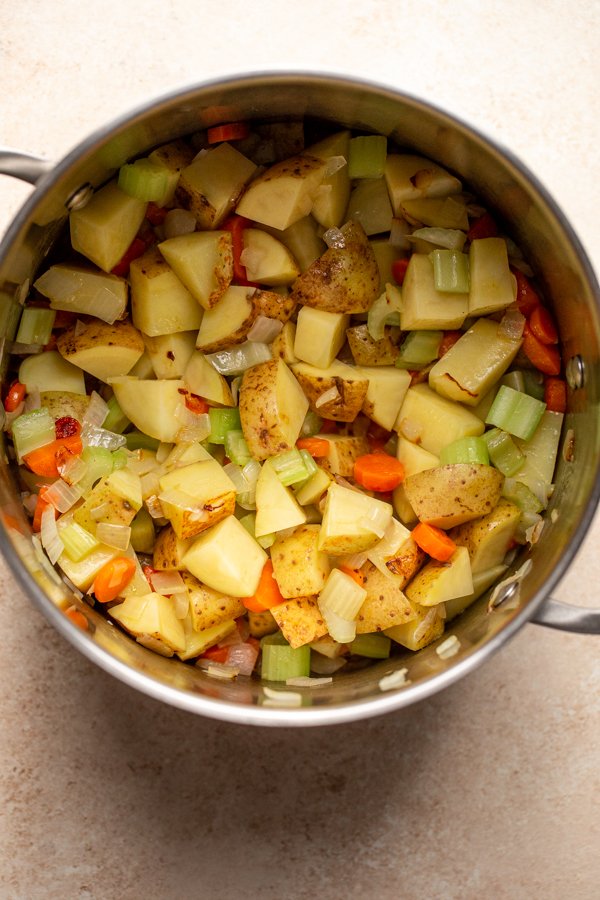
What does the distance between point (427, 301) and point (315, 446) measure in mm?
383

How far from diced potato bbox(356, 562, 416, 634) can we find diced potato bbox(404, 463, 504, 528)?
0.52 ft

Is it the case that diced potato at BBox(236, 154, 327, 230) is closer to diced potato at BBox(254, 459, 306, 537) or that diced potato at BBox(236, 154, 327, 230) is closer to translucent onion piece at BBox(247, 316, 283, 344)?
translucent onion piece at BBox(247, 316, 283, 344)

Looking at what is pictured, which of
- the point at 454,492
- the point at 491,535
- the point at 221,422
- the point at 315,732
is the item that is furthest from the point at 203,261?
the point at 315,732

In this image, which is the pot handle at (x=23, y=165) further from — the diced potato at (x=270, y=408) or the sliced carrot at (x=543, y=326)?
the sliced carrot at (x=543, y=326)

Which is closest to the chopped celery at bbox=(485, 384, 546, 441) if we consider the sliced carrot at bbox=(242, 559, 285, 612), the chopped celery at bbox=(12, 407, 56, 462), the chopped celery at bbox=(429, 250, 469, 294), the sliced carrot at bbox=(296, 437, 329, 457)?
the chopped celery at bbox=(429, 250, 469, 294)

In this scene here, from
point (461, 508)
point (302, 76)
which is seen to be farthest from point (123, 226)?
point (461, 508)

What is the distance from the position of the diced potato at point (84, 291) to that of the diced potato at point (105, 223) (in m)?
0.04

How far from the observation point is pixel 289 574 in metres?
1.63

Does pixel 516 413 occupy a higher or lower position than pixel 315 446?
higher

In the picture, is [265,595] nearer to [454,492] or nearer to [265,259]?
[454,492]

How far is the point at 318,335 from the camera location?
5.39ft

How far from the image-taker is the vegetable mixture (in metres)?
1.59

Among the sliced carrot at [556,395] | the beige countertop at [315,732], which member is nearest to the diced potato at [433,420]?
the sliced carrot at [556,395]

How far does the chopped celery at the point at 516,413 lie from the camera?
5.36ft
